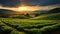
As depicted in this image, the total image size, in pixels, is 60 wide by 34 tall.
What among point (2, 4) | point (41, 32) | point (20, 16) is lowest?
point (41, 32)

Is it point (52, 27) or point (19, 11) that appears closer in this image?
point (52, 27)

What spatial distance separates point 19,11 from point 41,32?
10.3 inches

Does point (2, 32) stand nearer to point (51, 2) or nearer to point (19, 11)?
point (19, 11)

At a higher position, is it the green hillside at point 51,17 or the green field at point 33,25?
the green hillside at point 51,17

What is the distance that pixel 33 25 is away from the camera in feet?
2.97

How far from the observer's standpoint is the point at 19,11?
1007 mm

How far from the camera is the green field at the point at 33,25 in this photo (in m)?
0.87

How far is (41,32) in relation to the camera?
0.86 meters

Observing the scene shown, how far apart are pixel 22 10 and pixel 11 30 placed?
0.63 ft

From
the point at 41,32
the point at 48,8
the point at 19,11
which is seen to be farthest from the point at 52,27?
the point at 19,11

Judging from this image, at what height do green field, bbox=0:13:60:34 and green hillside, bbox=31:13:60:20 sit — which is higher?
green hillside, bbox=31:13:60:20

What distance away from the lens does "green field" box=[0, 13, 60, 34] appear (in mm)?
875

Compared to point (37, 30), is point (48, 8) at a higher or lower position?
higher

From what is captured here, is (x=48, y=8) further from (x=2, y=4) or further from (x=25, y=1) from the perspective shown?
(x=2, y=4)
